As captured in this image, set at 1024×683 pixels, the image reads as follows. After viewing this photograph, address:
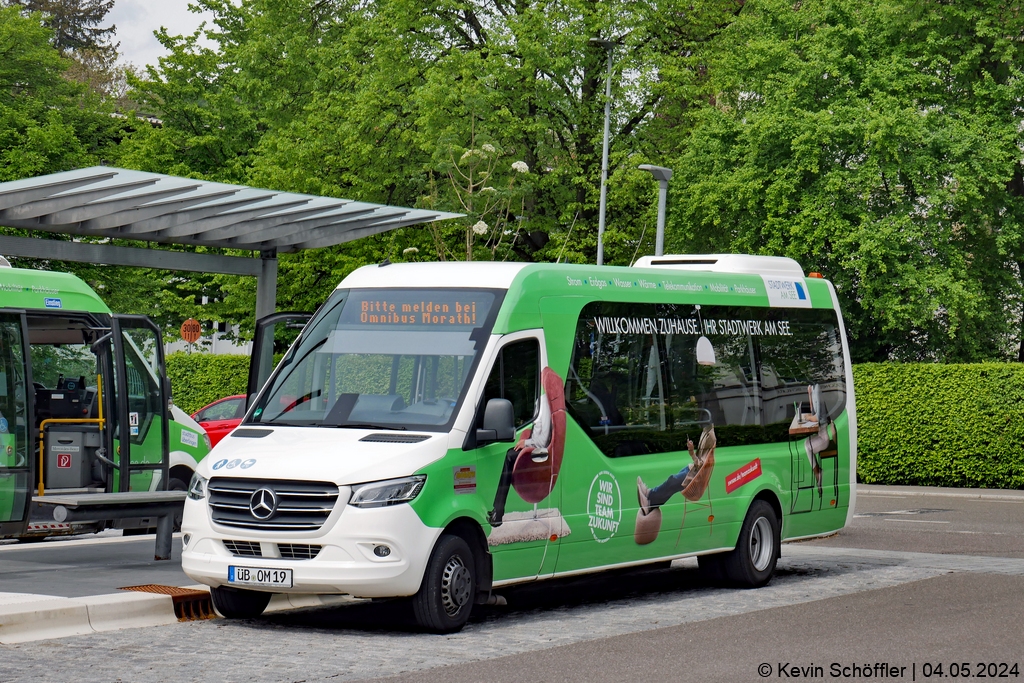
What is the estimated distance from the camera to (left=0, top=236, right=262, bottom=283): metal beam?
13.4 m

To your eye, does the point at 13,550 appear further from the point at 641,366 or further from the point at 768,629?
the point at 768,629

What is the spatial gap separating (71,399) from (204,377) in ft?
75.9

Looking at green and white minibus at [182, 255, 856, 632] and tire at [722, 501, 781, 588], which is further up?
green and white minibus at [182, 255, 856, 632]

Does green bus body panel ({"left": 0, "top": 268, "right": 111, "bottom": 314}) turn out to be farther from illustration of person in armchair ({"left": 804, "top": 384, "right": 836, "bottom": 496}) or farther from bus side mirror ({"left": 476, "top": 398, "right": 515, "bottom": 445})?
illustration of person in armchair ({"left": 804, "top": 384, "right": 836, "bottom": 496})

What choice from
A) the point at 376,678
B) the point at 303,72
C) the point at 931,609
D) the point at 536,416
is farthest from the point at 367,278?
the point at 303,72

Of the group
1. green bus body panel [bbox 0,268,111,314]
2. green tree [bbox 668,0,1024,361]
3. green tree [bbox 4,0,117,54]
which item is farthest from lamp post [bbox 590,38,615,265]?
green tree [bbox 4,0,117,54]

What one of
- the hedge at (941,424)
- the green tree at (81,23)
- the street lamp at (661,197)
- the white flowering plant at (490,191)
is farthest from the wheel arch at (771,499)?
the green tree at (81,23)

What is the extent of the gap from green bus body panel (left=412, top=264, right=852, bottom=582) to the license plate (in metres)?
1.00

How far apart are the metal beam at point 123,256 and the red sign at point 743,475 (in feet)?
20.5

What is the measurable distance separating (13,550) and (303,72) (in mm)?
27551

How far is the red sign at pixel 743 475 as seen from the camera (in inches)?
495

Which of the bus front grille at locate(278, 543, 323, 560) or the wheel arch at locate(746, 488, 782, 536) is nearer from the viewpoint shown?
the bus front grille at locate(278, 543, 323, 560)

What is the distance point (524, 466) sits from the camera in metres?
10.4

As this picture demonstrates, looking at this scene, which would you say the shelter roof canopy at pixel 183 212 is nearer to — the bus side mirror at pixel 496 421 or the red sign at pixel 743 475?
the bus side mirror at pixel 496 421
